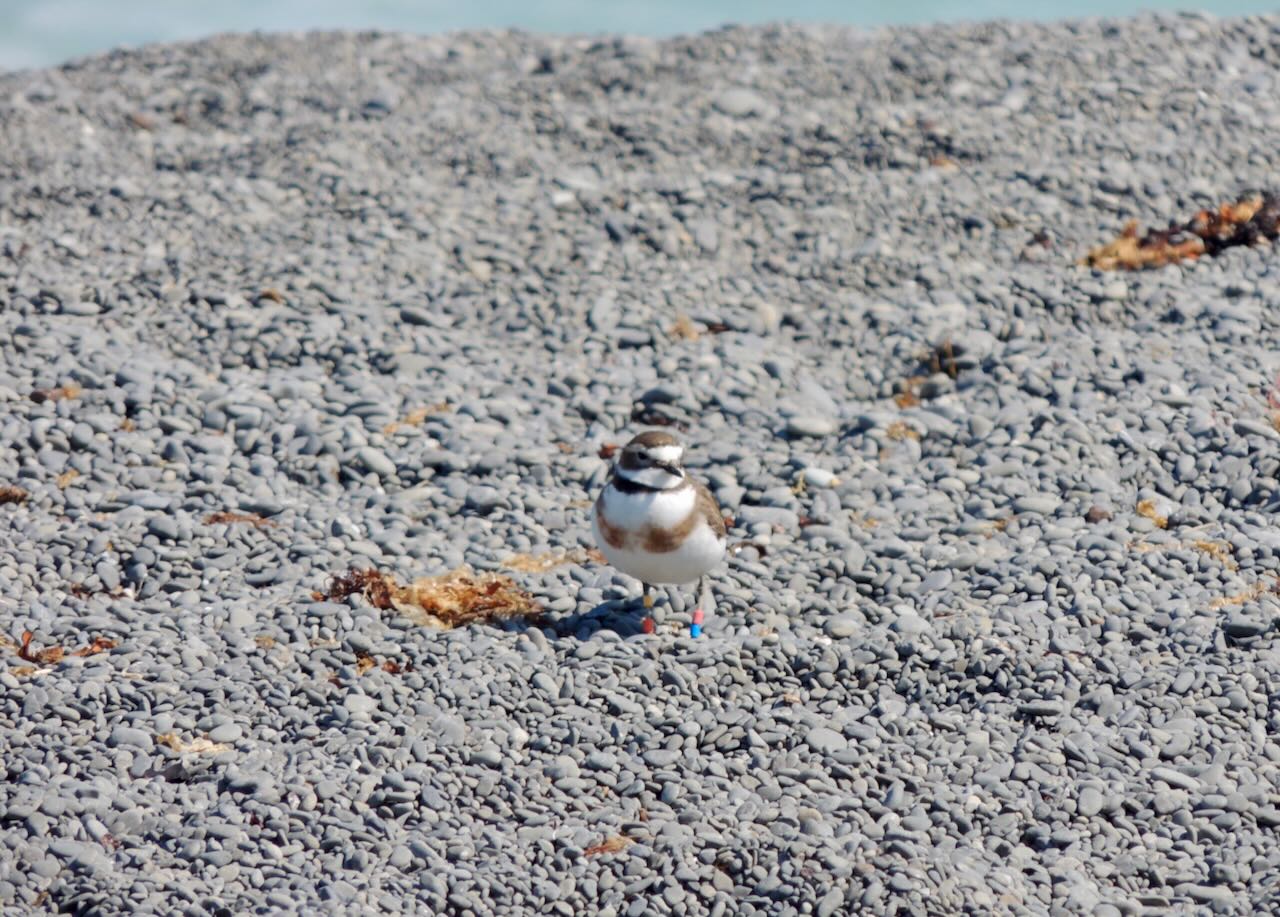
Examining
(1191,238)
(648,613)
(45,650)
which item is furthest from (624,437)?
(1191,238)

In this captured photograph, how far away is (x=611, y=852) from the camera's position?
19.7 feet

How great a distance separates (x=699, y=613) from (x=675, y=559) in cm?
51

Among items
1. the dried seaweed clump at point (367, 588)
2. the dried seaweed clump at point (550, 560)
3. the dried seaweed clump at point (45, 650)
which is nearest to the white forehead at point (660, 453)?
the dried seaweed clump at point (550, 560)

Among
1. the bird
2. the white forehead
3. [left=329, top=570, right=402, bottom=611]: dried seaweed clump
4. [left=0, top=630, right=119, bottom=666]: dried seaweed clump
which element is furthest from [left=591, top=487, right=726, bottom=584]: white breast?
[left=0, top=630, right=119, bottom=666]: dried seaweed clump

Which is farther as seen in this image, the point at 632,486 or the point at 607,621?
the point at 607,621

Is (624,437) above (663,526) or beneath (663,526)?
beneath

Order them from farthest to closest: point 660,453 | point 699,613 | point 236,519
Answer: point 236,519 < point 699,613 < point 660,453

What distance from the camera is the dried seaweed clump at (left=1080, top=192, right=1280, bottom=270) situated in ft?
39.1

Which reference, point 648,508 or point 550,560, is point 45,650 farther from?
point 648,508

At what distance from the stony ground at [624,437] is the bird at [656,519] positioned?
417mm

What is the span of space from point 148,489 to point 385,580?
6.40ft

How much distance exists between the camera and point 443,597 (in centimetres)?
799

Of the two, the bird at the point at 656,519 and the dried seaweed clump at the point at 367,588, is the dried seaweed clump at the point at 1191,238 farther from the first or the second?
the dried seaweed clump at the point at 367,588

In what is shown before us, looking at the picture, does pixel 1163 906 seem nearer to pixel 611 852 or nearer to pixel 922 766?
pixel 922 766
